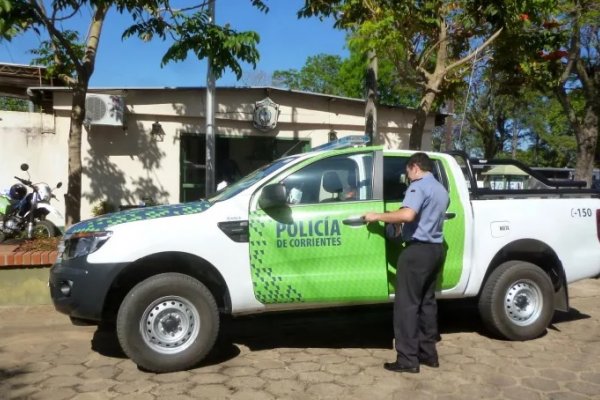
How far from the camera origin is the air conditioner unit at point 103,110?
10320 millimetres

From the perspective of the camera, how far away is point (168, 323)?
15.9 feet

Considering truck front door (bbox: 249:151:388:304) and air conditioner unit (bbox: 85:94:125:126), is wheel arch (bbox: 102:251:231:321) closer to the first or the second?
truck front door (bbox: 249:151:388:304)

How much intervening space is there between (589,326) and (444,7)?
4.86 m

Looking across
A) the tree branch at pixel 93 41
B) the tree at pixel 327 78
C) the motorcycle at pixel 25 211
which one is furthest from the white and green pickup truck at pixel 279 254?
the tree at pixel 327 78

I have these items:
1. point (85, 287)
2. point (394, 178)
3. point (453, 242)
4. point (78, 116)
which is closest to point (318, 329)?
point (453, 242)

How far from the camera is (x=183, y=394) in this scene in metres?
4.45

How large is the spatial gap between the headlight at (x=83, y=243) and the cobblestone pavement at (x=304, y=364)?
3.24ft

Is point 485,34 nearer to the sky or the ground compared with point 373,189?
nearer to the sky

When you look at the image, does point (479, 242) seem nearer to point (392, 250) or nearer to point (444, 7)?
point (392, 250)

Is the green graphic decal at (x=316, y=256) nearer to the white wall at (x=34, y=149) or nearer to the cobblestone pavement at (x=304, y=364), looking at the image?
the cobblestone pavement at (x=304, y=364)

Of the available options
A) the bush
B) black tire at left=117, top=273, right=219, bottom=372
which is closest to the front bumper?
black tire at left=117, top=273, right=219, bottom=372

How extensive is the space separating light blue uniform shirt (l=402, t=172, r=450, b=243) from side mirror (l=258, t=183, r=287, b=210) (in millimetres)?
994

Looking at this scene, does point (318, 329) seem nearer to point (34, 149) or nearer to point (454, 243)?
point (454, 243)

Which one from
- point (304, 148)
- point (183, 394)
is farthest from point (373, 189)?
point (304, 148)
